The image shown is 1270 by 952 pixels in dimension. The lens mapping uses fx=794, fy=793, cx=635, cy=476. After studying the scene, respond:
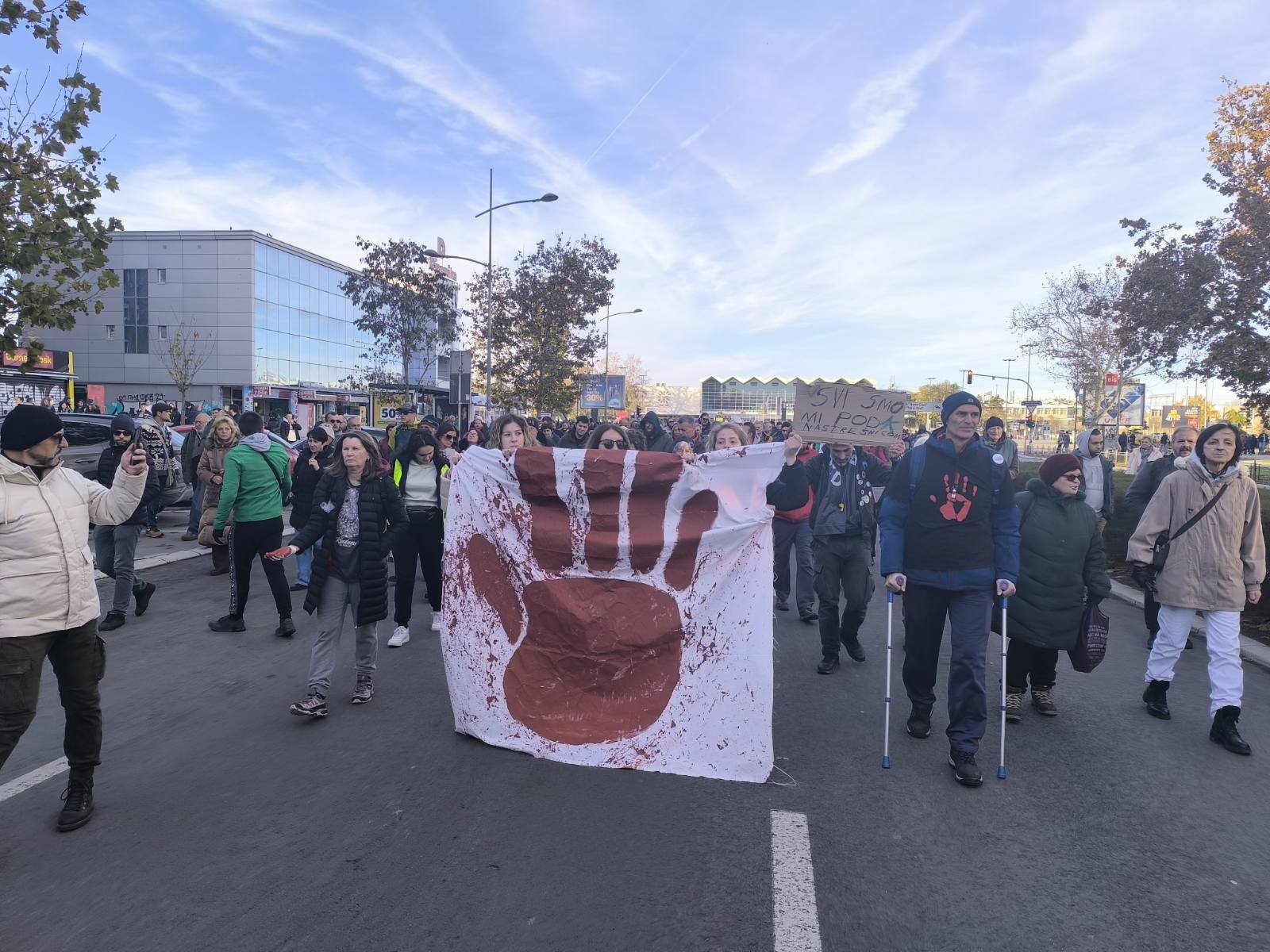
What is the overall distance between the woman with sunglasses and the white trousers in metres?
4.02

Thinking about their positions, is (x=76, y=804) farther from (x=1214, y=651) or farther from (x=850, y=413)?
(x=1214, y=651)

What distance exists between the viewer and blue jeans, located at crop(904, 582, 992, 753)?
432cm

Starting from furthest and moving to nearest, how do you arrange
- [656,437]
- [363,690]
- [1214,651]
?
[656,437] → [363,690] → [1214,651]

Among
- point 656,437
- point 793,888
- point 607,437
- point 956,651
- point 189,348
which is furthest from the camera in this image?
point 189,348

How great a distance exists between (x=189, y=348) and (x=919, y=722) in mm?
54602

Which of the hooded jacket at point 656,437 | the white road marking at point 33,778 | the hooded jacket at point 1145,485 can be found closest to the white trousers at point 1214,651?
the hooded jacket at point 1145,485

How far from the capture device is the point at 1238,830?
3.76 metres

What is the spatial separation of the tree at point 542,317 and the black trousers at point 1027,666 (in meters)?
27.5

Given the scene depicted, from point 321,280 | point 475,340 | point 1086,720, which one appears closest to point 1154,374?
point 1086,720

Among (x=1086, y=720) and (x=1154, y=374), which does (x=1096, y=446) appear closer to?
(x=1086, y=720)

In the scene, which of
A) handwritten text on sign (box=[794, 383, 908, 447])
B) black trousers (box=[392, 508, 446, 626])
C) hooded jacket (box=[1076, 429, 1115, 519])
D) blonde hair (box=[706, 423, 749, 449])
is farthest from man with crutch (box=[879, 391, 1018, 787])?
hooded jacket (box=[1076, 429, 1115, 519])

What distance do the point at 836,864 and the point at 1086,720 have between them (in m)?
2.86

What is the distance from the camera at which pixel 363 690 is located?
538 cm

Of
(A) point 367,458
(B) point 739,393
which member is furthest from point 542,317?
(B) point 739,393
